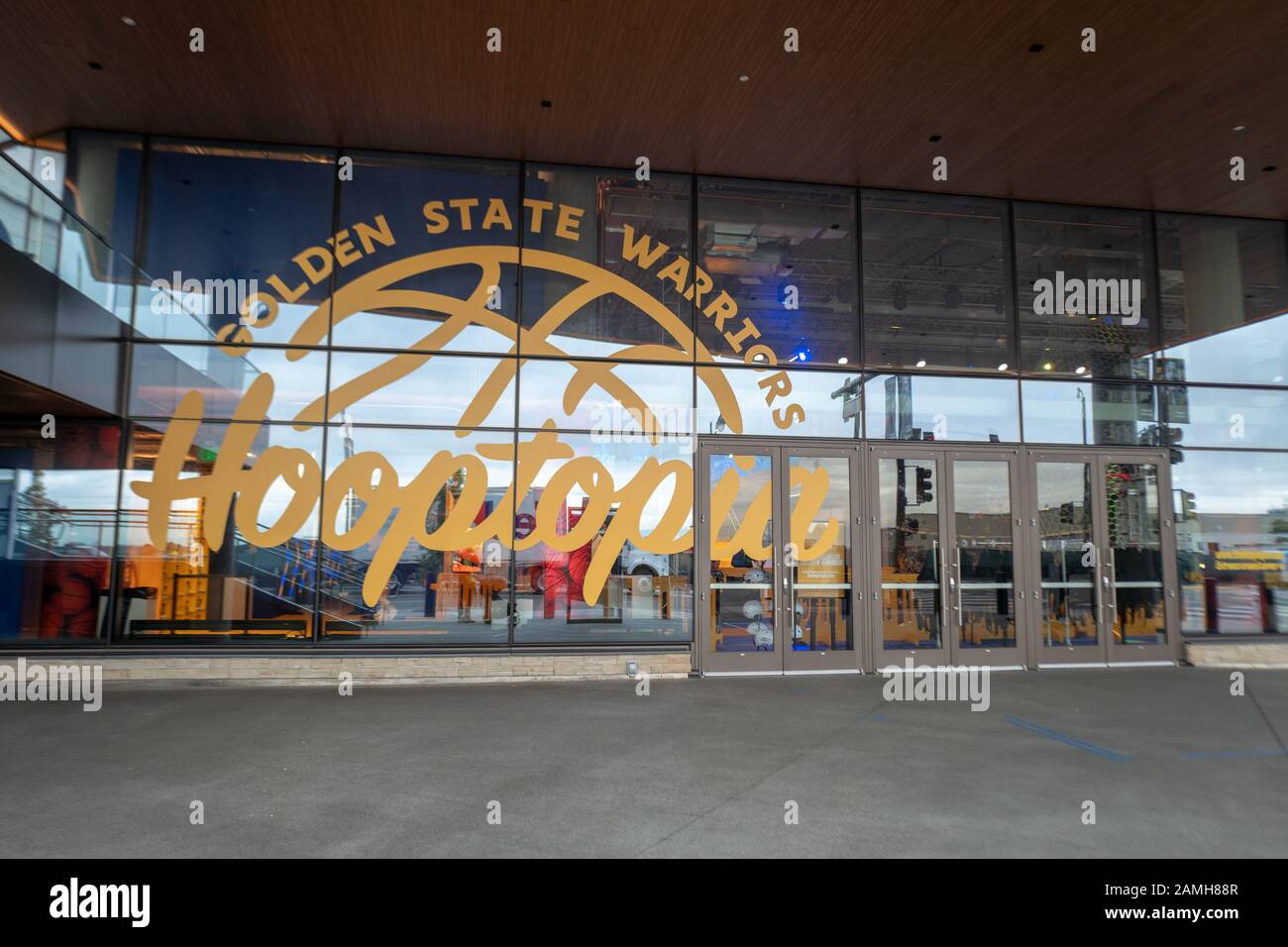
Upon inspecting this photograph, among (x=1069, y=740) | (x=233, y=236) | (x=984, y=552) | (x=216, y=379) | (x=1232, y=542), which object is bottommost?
(x=1069, y=740)

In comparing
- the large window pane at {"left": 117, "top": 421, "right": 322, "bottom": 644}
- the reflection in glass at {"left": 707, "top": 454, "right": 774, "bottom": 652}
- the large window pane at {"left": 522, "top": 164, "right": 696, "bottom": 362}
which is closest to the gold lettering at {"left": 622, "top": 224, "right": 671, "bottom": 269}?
the large window pane at {"left": 522, "top": 164, "right": 696, "bottom": 362}

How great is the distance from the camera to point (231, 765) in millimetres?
5152

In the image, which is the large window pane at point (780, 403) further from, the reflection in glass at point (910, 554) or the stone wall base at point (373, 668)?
the stone wall base at point (373, 668)

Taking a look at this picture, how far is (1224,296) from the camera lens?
34.0 ft

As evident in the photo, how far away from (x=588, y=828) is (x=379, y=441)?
564cm

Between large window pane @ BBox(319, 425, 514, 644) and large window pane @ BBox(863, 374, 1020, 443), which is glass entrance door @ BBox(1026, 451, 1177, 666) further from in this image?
large window pane @ BBox(319, 425, 514, 644)

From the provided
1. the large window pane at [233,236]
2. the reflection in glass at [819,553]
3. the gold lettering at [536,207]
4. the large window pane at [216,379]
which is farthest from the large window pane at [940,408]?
the large window pane at [233,236]

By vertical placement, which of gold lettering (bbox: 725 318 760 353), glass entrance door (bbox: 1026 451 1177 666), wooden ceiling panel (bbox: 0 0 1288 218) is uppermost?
wooden ceiling panel (bbox: 0 0 1288 218)

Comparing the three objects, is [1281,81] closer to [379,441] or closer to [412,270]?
[412,270]

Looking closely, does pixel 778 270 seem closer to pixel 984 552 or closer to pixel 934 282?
pixel 934 282

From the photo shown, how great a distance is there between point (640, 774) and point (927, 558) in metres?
5.57

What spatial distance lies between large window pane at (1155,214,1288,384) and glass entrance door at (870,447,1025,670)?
3.17m

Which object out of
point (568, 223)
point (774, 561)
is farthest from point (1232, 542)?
point (568, 223)

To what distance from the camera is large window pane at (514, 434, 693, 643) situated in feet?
28.1
